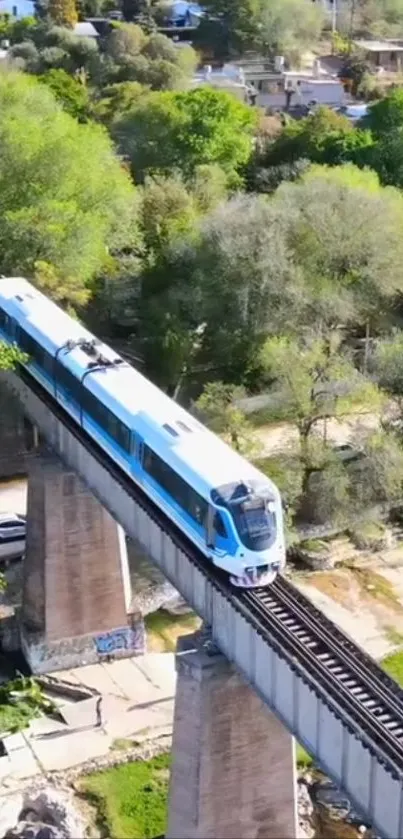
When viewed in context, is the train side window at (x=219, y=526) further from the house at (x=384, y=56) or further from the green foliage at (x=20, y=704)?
the house at (x=384, y=56)

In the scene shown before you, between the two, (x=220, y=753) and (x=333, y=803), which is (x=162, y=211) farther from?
(x=220, y=753)

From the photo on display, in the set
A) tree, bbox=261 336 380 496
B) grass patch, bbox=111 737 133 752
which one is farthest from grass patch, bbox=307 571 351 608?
grass patch, bbox=111 737 133 752

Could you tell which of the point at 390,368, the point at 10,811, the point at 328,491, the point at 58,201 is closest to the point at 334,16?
the point at 58,201

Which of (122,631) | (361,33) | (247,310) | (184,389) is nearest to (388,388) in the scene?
(247,310)

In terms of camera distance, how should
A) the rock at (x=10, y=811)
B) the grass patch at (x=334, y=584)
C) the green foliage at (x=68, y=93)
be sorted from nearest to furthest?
the rock at (x=10, y=811) → the grass patch at (x=334, y=584) → the green foliage at (x=68, y=93)

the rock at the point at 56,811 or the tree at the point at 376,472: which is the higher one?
the tree at the point at 376,472

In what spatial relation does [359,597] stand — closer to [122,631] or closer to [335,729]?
[122,631]

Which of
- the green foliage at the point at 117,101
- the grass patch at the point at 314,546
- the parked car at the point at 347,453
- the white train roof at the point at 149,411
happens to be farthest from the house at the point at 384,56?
the white train roof at the point at 149,411
